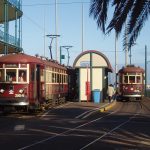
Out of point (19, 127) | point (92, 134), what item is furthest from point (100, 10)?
point (19, 127)

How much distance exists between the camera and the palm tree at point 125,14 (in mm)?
12805

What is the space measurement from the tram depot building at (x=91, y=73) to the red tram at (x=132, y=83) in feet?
18.5

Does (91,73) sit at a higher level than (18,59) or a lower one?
lower

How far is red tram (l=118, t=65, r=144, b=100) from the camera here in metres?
52.5

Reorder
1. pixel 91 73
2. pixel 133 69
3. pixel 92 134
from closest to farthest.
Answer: pixel 92 134
pixel 91 73
pixel 133 69

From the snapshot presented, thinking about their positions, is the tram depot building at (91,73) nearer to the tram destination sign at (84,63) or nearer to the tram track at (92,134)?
the tram destination sign at (84,63)

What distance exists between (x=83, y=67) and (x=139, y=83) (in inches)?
298

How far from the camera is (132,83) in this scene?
52.6 meters

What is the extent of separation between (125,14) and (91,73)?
111 feet

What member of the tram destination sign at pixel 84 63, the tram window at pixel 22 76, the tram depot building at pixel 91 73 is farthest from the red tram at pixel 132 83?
the tram window at pixel 22 76

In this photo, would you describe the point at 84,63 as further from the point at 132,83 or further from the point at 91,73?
the point at 132,83

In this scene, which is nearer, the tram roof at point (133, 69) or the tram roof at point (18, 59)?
the tram roof at point (18, 59)

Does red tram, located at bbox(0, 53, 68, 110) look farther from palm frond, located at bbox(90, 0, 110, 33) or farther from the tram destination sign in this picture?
palm frond, located at bbox(90, 0, 110, 33)

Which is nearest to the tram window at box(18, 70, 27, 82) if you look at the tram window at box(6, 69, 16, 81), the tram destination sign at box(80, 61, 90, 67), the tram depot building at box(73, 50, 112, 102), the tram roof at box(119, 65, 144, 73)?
the tram window at box(6, 69, 16, 81)
